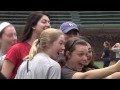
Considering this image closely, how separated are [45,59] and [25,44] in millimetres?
698

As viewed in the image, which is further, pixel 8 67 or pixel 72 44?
pixel 8 67

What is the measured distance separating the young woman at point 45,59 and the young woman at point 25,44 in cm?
41

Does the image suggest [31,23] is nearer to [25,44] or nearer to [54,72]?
[25,44]

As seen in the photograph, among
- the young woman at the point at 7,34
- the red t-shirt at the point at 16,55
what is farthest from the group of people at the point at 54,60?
the young woman at the point at 7,34

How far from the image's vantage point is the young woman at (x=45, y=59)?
226cm

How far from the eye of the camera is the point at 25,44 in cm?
296

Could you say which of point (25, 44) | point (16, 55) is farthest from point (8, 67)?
point (25, 44)

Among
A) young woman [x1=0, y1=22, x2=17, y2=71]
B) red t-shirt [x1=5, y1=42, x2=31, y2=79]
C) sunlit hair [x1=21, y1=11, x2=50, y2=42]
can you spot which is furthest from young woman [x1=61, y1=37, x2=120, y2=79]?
young woman [x1=0, y1=22, x2=17, y2=71]

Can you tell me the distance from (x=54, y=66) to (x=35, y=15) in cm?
89

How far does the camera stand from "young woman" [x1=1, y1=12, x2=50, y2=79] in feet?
9.34

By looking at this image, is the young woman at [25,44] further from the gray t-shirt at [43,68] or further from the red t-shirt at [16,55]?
the gray t-shirt at [43,68]

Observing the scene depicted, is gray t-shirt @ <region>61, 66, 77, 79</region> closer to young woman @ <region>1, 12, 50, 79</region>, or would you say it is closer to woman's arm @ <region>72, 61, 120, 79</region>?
woman's arm @ <region>72, 61, 120, 79</region>

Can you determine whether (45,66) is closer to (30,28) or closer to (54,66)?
(54,66)

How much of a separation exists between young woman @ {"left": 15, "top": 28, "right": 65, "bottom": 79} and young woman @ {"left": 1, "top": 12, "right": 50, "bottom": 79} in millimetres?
412
